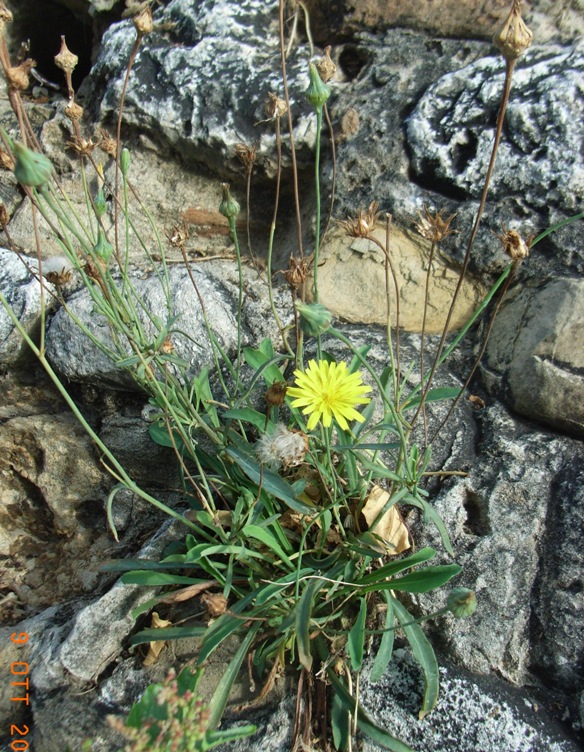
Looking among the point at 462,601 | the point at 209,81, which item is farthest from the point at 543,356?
the point at 209,81

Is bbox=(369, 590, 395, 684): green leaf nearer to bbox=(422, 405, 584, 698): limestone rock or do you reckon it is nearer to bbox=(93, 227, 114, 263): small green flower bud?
bbox=(422, 405, 584, 698): limestone rock

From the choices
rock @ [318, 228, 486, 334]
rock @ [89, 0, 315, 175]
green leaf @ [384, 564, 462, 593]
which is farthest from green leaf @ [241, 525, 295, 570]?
rock @ [89, 0, 315, 175]

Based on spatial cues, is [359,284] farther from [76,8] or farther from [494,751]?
[76,8]

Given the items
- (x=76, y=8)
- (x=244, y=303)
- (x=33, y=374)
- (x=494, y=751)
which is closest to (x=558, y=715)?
(x=494, y=751)

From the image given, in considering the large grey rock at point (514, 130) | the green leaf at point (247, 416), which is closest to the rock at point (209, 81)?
the large grey rock at point (514, 130)

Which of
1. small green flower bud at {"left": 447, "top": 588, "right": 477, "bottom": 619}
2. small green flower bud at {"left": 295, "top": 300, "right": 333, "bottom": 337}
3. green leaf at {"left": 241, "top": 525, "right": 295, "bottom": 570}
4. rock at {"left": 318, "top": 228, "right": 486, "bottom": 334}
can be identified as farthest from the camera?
rock at {"left": 318, "top": 228, "right": 486, "bottom": 334}

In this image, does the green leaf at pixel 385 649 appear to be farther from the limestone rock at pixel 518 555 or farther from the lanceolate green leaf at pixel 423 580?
the limestone rock at pixel 518 555
